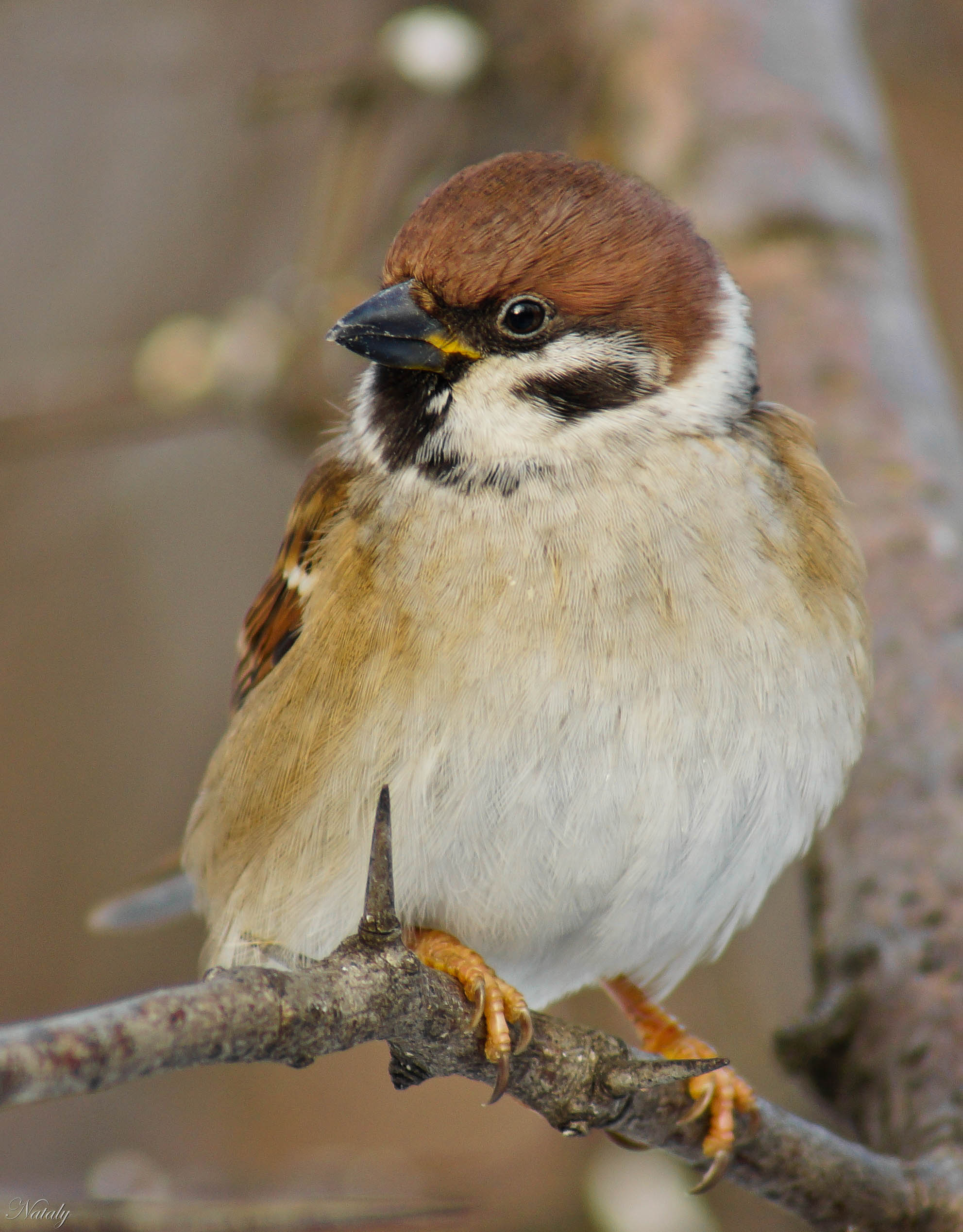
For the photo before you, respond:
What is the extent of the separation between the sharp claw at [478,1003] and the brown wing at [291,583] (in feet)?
2.91

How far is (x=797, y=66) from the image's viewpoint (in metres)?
4.24

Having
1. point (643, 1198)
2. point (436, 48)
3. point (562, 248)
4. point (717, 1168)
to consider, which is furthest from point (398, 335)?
point (643, 1198)

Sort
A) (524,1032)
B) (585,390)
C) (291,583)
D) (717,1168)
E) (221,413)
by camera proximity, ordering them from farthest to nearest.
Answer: (221,413) → (291,583) → (585,390) → (717,1168) → (524,1032)

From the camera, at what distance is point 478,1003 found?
2123 millimetres

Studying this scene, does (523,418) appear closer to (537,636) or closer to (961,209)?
(537,636)

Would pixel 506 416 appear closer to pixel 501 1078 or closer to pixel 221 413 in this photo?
pixel 501 1078

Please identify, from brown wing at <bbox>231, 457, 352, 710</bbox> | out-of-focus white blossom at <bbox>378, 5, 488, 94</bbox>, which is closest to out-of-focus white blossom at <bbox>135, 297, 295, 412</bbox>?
out-of-focus white blossom at <bbox>378, 5, 488, 94</bbox>

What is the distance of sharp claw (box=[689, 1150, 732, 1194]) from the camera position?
2346 millimetres

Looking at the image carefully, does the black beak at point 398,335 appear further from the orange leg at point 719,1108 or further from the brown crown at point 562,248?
the orange leg at point 719,1108

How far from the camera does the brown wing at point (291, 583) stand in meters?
2.69

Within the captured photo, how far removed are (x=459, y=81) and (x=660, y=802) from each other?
326 cm

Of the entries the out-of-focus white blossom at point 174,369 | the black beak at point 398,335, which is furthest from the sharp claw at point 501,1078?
the out-of-focus white blossom at point 174,369

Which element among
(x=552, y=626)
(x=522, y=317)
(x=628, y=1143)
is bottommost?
(x=628, y=1143)

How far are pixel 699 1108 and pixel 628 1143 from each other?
0.28 m
